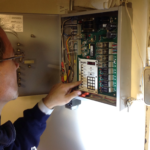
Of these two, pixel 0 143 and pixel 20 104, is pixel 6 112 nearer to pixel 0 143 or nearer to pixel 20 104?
pixel 20 104

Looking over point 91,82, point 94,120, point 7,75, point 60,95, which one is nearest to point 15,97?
point 7,75

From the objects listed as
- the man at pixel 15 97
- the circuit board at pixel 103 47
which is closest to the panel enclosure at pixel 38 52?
the man at pixel 15 97

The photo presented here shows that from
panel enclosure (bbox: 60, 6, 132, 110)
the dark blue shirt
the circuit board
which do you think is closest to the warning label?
panel enclosure (bbox: 60, 6, 132, 110)

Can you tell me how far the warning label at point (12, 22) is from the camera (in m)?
1.20

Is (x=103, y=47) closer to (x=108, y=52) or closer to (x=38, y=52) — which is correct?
(x=108, y=52)

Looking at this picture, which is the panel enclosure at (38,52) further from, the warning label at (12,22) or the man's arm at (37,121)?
the man's arm at (37,121)

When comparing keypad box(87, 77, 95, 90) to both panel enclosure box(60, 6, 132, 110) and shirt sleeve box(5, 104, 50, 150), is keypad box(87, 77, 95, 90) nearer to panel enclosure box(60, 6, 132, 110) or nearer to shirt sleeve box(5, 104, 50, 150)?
panel enclosure box(60, 6, 132, 110)

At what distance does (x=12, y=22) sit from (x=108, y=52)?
27.6 inches

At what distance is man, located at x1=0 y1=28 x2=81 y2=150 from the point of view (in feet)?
3.18

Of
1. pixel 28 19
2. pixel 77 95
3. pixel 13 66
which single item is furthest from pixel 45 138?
pixel 28 19


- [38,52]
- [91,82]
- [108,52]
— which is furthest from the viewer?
[38,52]

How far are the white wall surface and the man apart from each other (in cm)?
21

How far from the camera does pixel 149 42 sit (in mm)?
987

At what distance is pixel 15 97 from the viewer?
1.07m
